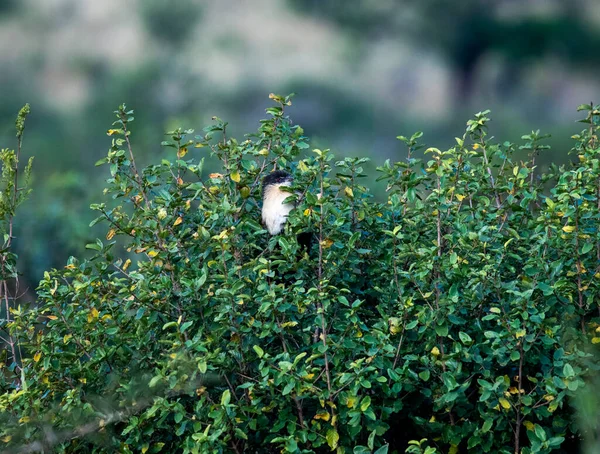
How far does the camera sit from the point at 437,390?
2.80 meters

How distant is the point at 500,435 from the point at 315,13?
9321 millimetres

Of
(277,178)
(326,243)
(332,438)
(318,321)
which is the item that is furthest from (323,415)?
(277,178)

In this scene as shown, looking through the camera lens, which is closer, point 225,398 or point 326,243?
point 225,398

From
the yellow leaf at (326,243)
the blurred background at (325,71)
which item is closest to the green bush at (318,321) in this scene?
the yellow leaf at (326,243)

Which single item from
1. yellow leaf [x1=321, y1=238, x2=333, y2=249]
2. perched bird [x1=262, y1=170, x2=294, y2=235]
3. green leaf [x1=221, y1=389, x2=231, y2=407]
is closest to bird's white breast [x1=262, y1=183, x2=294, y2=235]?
perched bird [x1=262, y1=170, x2=294, y2=235]

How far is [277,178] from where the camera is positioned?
3135 mm

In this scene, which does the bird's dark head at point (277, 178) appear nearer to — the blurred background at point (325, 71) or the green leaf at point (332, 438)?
the green leaf at point (332, 438)

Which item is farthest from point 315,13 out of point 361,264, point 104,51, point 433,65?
point 361,264

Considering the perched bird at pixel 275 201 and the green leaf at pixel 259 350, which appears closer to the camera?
the green leaf at pixel 259 350

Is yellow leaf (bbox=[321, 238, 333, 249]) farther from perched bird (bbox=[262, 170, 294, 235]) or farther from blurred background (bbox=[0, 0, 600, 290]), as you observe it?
blurred background (bbox=[0, 0, 600, 290])

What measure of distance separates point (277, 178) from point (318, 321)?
1.91 ft

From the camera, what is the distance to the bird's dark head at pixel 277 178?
312cm

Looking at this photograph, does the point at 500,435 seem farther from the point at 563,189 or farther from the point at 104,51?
the point at 104,51

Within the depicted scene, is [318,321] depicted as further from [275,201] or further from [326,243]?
[275,201]
